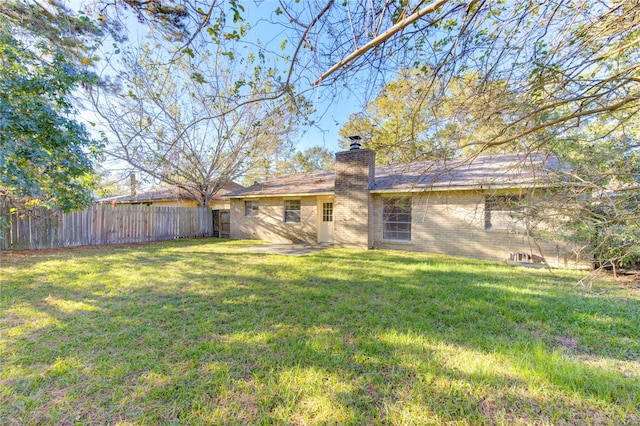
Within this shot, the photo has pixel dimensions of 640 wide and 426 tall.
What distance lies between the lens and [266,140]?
1352 cm

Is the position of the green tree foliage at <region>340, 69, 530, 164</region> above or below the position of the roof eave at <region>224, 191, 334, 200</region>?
above

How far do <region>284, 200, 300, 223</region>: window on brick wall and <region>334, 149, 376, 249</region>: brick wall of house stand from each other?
2553mm

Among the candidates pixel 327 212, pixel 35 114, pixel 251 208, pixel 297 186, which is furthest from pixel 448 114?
pixel 251 208

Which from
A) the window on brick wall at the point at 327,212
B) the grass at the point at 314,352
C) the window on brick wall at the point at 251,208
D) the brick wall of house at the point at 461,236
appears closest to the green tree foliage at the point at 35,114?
the grass at the point at 314,352

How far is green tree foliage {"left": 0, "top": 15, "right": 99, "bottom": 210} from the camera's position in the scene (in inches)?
160

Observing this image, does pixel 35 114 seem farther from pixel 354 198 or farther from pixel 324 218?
pixel 324 218

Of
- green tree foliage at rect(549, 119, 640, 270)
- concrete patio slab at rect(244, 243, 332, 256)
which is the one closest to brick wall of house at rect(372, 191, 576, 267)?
concrete patio slab at rect(244, 243, 332, 256)

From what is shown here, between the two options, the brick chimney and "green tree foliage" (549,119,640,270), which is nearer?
"green tree foliage" (549,119,640,270)

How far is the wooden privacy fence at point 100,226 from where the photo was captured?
8.34 meters

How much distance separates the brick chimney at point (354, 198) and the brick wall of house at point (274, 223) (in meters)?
1.74

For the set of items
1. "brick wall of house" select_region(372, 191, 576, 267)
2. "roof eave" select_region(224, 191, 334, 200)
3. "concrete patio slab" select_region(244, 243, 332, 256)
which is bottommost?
"concrete patio slab" select_region(244, 243, 332, 256)

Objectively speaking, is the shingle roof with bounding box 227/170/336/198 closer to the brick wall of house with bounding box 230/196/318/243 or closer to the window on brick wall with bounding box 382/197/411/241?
the brick wall of house with bounding box 230/196/318/243

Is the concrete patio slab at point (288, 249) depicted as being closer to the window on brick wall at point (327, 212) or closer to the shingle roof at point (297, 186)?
the window on brick wall at point (327, 212)

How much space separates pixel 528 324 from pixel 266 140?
12.7 metres
